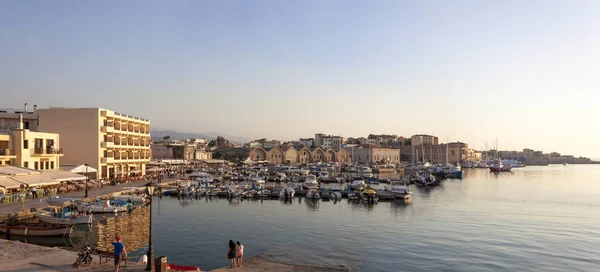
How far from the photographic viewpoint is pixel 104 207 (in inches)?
1353

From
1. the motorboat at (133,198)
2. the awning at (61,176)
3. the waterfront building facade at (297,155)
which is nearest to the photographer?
the awning at (61,176)

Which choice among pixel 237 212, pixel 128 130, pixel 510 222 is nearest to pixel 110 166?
pixel 128 130

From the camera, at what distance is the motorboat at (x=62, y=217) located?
2784 centimetres

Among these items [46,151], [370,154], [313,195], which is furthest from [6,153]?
[370,154]

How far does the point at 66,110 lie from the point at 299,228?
1371 inches

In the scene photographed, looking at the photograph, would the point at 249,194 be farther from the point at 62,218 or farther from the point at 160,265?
the point at 160,265

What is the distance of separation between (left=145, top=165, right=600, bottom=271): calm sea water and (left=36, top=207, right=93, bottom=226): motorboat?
4.66 meters

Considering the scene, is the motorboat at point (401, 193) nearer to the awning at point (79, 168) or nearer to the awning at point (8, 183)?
the awning at point (79, 168)

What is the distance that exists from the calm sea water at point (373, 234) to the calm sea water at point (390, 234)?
0.19 ft

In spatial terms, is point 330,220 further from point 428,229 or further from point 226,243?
point 226,243

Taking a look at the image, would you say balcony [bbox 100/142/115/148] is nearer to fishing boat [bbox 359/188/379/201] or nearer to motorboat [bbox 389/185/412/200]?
fishing boat [bbox 359/188/379/201]

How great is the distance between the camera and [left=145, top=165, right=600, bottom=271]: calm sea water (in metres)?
21.5

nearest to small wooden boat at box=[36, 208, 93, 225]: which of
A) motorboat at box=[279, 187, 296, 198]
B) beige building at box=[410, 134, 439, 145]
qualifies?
motorboat at box=[279, 187, 296, 198]

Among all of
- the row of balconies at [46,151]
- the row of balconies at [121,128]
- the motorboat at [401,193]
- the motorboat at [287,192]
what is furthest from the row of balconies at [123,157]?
the motorboat at [401,193]
